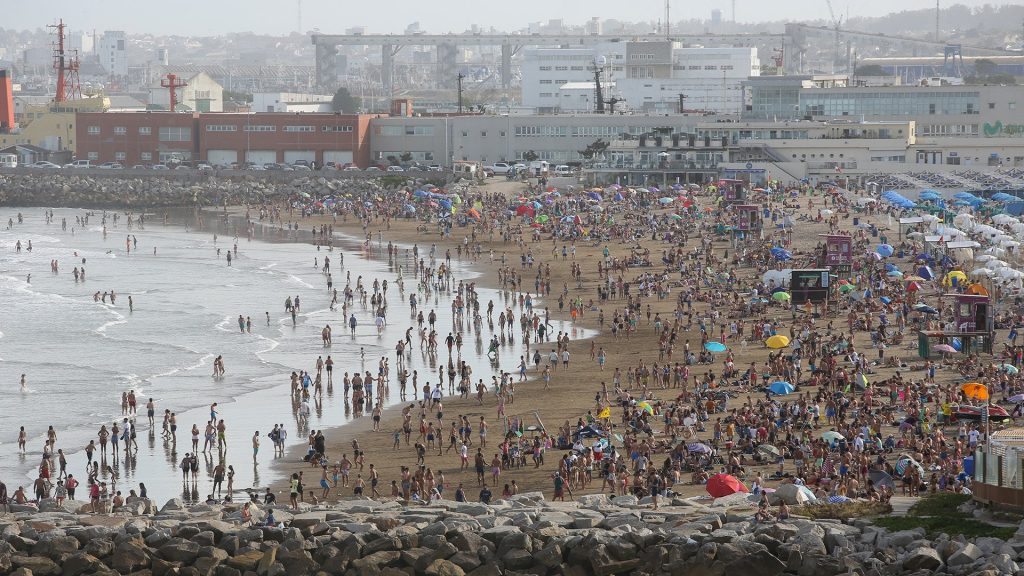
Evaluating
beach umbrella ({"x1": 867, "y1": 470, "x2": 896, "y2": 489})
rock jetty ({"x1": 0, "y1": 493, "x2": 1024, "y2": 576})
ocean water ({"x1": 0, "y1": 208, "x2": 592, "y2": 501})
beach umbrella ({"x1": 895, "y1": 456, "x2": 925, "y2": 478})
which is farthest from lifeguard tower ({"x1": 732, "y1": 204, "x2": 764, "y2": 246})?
rock jetty ({"x1": 0, "y1": 493, "x2": 1024, "y2": 576})

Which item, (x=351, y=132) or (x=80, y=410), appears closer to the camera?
(x=80, y=410)

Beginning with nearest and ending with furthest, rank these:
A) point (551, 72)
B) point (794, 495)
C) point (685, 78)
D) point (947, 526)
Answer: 1. point (947, 526)
2. point (794, 495)
3. point (685, 78)
4. point (551, 72)

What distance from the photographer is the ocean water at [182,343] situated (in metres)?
29.7

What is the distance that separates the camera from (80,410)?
107ft

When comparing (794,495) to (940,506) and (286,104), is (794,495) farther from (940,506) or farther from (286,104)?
(286,104)

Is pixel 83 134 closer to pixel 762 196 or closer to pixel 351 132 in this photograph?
pixel 351 132

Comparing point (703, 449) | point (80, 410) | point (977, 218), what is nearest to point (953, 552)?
point (703, 449)

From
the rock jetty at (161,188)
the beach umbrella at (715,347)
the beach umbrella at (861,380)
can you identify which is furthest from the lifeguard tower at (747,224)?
the rock jetty at (161,188)

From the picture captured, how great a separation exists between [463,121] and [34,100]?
6533 centimetres

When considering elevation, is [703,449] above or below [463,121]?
below

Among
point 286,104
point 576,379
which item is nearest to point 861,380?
point 576,379

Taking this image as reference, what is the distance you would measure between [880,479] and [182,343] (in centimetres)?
2416

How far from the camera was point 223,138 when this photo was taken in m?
95.6

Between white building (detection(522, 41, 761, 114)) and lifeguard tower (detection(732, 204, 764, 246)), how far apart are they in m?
57.5
